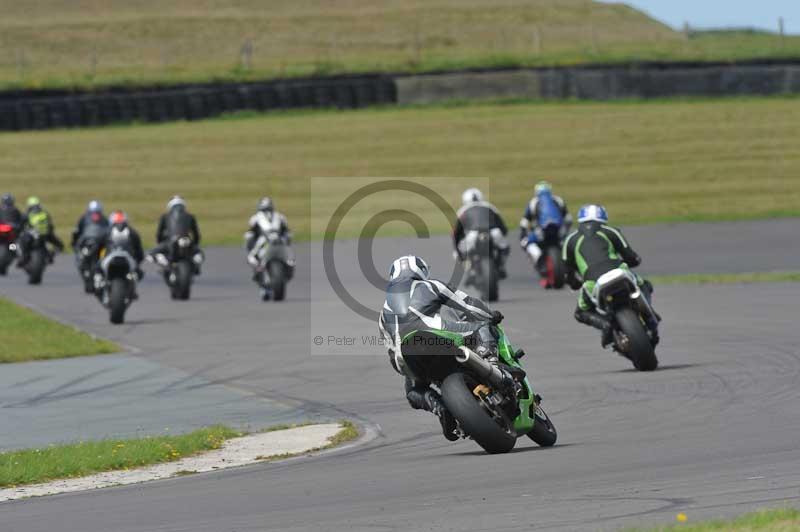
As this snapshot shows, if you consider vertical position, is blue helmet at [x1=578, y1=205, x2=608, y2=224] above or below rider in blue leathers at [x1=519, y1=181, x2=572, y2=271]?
above

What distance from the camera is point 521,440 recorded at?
1123 centimetres

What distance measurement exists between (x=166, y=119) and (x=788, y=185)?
18.0 meters

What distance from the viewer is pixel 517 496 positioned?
862cm

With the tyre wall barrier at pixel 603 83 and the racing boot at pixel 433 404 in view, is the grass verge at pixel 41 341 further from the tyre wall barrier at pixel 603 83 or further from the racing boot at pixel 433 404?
the tyre wall barrier at pixel 603 83

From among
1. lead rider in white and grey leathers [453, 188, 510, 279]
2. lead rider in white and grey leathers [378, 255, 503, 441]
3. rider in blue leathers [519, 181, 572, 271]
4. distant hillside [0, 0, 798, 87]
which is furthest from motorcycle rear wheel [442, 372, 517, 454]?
distant hillside [0, 0, 798, 87]

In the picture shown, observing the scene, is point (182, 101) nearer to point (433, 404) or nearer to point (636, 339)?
point (636, 339)

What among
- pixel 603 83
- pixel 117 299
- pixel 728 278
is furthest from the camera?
pixel 603 83

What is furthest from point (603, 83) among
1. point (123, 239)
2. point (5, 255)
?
point (123, 239)

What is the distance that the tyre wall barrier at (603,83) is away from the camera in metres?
46.4

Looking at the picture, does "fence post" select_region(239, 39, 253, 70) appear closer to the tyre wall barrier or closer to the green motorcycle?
the tyre wall barrier

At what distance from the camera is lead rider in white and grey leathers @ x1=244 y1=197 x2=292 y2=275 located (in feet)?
80.6

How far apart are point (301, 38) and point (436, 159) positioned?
1850 centimetres

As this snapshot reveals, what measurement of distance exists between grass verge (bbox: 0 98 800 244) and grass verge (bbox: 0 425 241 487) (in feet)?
88.4

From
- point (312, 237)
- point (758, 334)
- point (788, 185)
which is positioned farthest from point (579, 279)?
point (788, 185)
